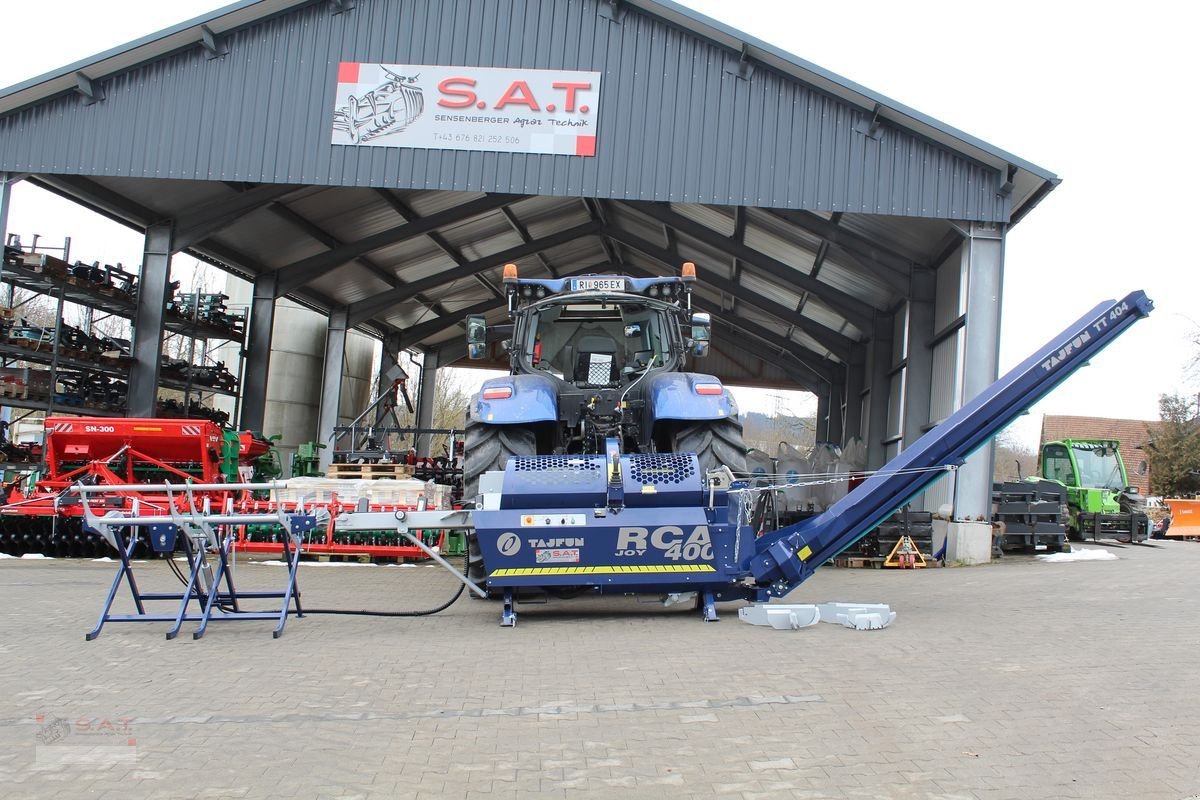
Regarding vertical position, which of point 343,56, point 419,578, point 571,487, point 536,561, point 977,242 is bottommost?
point 419,578

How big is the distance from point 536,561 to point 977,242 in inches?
410

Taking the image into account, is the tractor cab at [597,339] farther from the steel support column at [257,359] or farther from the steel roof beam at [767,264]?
the steel support column at [257,359]

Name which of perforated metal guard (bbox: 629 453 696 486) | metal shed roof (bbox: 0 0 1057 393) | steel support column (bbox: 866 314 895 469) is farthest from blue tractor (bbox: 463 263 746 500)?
steel support column (bbox: 866 314 895 469)

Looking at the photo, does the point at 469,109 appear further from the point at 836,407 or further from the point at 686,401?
the point at 836,407

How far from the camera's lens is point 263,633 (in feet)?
24.7

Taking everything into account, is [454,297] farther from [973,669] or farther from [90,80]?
[973,669]

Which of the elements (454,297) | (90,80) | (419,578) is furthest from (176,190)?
→ (454,297)

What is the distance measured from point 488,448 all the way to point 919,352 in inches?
505

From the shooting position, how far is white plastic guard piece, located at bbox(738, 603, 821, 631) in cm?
748

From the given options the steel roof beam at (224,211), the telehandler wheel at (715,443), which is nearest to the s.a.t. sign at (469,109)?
the steel roof beam at (224,211)

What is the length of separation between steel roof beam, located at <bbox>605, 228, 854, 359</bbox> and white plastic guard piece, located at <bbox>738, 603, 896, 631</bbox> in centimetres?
1842

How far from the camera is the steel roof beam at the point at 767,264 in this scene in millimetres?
21094

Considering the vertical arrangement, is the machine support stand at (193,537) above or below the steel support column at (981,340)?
below

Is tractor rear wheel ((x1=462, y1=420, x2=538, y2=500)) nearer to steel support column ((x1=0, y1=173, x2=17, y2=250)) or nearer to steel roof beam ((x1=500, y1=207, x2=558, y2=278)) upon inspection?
steel support column ((x1=0, y1=173, x2=17, y2=250))
